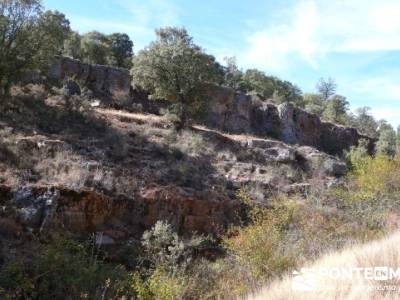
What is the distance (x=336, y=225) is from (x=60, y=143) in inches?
346

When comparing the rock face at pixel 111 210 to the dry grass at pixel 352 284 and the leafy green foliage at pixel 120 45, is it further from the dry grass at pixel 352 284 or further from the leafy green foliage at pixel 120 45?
the leafy green foliage at pixel 120 45

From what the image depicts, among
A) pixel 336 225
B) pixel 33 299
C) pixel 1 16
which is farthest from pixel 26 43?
pixel 336 225

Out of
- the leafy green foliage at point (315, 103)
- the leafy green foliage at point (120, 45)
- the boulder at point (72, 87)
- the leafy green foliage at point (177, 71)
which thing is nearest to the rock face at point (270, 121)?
the leafy green foliage at point (177, 71)

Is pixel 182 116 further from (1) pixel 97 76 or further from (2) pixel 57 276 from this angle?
(2) pixel 57 276

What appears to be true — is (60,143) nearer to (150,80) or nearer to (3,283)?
(3,283)

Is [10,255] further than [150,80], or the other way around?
[150,80]

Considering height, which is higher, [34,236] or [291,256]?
[291,256]

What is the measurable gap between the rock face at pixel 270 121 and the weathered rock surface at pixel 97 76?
512cm

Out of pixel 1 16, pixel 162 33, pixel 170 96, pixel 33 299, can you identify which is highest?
pixel 162 33

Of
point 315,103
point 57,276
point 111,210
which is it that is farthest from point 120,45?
point 57,276

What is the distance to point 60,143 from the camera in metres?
14.0

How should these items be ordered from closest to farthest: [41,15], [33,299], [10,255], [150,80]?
[33,299] → [10,255] → [41,15] → [150,80]

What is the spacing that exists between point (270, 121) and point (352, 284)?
2498 centimetres

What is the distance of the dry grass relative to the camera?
3.92 meters
